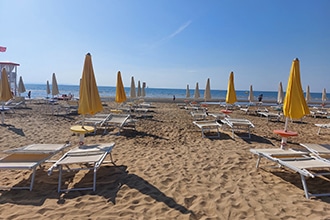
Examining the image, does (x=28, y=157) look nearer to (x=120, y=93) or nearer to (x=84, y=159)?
(x=84, y=159)

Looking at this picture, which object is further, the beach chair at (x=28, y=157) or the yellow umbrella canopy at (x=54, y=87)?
the yellow umbrella canopy at (x=54, y=87)

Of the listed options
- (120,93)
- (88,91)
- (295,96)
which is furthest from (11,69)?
(295,96)

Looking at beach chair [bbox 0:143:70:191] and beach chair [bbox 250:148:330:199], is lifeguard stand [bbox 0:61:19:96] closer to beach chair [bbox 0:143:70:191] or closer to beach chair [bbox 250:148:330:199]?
beach chair [bbox 0:143:70:191]

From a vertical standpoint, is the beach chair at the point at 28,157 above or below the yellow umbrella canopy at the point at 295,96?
below

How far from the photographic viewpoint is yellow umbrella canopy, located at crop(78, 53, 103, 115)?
4414 millimetres

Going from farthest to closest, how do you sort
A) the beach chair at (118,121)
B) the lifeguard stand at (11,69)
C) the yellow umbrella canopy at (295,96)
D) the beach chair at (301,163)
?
the lifeguard stand at (11,69) → the beach chair at (118,121) → the yellow umbrella canopy at (295,96) → the beach chair at (301,163)

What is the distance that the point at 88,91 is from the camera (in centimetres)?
448

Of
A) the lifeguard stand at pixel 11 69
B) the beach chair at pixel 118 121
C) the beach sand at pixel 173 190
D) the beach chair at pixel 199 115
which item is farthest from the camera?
the lifeguard stand at pixel 11 69

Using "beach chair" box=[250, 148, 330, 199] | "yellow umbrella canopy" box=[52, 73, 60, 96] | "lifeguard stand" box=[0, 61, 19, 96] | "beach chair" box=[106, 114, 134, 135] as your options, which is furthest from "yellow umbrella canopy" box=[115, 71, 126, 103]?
"lifeguard stand" box=[0, 61, 19, 96]

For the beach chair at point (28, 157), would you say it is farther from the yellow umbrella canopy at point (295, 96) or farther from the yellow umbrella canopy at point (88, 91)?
the yellow umbrella canopy at point (295, 96)

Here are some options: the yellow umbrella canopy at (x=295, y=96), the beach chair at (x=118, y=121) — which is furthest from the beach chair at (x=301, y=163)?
the beach chair at (x=118, y=121)

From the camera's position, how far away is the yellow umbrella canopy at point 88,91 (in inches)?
174

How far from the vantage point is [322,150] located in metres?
4.30

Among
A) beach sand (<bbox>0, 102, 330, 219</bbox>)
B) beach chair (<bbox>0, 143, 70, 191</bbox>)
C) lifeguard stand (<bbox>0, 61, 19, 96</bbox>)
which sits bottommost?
beach sand (<bbox>0, 102, 330, 219</bbox>)
